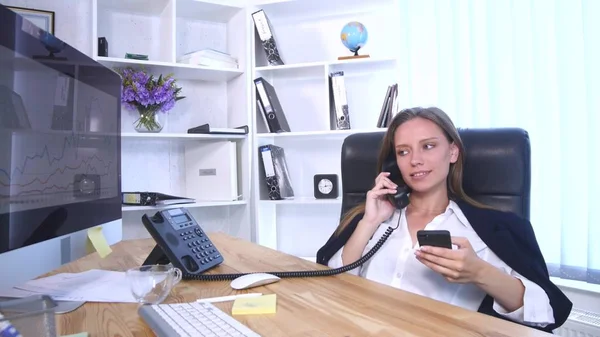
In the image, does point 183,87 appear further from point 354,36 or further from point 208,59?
point 354,36

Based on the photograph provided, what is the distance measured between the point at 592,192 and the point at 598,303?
443 mm

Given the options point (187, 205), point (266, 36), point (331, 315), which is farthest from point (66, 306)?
point (266, 36)

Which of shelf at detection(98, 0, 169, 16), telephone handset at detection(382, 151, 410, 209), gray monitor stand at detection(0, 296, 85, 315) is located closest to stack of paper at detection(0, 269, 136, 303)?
gray monitor stand at detection(0, 296, 85, 315)

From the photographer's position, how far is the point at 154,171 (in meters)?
2.37

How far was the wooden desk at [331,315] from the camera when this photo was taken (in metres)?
0.58

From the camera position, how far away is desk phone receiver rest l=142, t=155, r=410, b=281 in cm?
87

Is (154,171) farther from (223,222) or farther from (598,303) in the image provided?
(598,303)

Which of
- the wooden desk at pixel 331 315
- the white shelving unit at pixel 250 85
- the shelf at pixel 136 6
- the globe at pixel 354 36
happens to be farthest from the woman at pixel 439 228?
the shelf at pixel 136 6

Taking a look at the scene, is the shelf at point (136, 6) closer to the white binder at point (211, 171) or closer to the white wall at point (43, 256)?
the white binder at point (211, 171)

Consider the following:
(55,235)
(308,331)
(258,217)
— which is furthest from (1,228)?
(258,217)

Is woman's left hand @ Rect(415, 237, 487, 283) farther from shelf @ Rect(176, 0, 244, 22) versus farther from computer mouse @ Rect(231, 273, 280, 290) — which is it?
shelf @ Rect(176, 0, 244, 22)

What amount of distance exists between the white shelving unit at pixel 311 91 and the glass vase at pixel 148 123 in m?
0.54

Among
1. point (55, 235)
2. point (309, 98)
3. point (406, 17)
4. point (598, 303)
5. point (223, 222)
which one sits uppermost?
point (406, 17)

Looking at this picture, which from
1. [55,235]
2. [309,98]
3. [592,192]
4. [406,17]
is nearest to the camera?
[55,235]
